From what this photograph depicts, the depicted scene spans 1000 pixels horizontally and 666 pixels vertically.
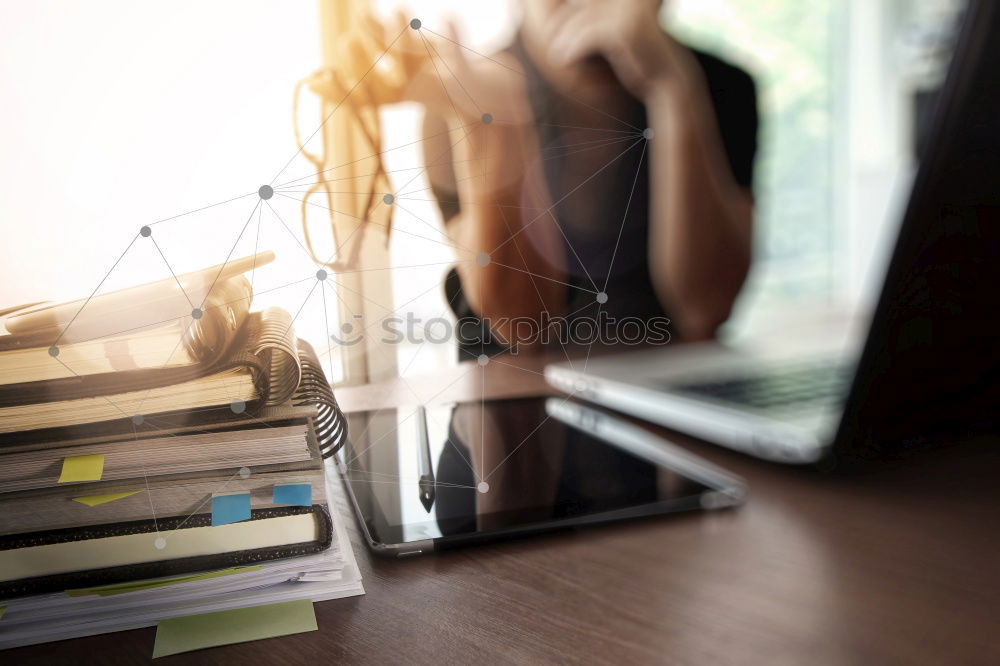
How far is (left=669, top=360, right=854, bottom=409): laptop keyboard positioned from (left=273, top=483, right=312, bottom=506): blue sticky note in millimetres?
325

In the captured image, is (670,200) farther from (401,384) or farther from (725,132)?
(401,384)

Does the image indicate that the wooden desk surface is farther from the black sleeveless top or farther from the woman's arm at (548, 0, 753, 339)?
the woman's arm at (548, 0, 753, 339)

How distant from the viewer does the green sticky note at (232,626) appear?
0.23 meters

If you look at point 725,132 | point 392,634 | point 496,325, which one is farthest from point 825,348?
point 392,634

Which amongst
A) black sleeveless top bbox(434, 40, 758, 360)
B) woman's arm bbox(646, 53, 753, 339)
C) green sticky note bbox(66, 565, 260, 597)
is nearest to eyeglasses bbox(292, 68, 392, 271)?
black sleeveless top bbox(434, 40, 758, 360)

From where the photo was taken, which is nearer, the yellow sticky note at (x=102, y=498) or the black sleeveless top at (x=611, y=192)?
the yellow sticky note at (x=102, y=498)

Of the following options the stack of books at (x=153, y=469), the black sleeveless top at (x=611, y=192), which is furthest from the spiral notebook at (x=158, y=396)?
the black sleeveless top at (x=611, y=192)

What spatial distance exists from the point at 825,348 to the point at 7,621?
2.37ft

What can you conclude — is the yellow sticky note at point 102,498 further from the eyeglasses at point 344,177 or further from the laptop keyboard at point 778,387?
the laptop keyboard at point 778,387

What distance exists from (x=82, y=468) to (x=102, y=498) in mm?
14

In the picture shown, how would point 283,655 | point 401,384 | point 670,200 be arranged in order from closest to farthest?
1. point 283,655
2. point 401,384
3. point 670,200

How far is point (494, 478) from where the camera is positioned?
354 millimetres

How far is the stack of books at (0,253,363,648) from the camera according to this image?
0.79 ft

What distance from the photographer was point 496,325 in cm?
42
